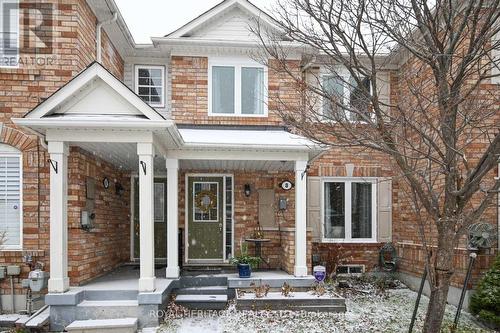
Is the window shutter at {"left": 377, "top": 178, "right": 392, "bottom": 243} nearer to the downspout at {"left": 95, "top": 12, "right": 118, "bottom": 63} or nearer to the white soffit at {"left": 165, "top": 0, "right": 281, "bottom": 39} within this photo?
the white soffit at {"left": 165, "top": 0, "right": 281, "bottom": 39}

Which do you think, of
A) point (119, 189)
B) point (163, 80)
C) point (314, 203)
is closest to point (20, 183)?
point (119, 189)

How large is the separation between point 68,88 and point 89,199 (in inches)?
92.4

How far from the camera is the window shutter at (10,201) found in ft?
26.2

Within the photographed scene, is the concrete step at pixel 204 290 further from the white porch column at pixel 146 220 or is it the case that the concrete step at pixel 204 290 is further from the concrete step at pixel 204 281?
the white porch column at pixel 146 220

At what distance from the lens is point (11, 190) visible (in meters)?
7.98

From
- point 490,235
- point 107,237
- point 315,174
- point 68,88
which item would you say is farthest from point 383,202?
point 68,88

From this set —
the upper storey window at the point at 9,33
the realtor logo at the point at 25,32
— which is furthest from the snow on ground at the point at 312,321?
the upper storey window at the point at 9,33

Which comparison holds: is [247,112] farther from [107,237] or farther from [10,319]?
[10,319]

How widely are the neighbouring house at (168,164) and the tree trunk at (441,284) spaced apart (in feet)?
7.66

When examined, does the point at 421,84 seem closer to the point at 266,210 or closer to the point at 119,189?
the point at 266,210

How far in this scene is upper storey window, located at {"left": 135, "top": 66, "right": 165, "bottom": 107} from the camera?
36.8 feet

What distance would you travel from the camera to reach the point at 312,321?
7.36m

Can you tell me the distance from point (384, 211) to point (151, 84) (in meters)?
6.68

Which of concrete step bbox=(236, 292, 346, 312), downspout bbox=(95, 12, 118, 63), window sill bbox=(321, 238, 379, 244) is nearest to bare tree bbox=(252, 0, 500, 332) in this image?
concrete step bbox=(236, 292, 346, 312)
